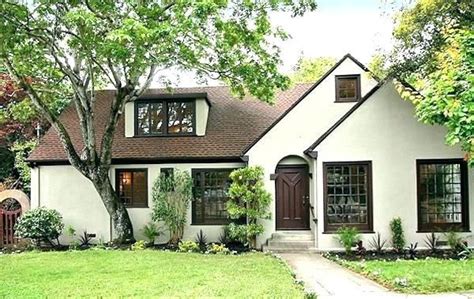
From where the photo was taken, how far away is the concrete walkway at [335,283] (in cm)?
892

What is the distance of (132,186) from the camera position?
63.1ft

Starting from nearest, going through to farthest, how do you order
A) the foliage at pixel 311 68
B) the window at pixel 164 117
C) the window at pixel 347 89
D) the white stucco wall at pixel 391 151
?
the white stucco wall at pixel 391 151
the window at pixel 347 89
the window at pixel 164 117
the foliage at pixel 311 68

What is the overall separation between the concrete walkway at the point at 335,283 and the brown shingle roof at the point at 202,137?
19.8ft

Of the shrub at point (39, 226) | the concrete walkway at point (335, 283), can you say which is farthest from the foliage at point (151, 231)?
the concrete walkway at point (335, 283)

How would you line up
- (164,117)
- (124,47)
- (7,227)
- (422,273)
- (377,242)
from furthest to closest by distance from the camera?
(164,117) < (7,227) < (377,242) < (124,47) < (422,273)

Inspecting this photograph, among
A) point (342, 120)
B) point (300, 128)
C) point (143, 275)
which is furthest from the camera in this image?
point (300, 128)

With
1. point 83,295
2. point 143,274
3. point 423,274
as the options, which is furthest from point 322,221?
point 83,295

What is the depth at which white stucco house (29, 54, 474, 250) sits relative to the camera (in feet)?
53.0

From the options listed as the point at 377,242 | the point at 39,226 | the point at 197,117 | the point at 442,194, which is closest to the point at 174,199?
the point at 197,117

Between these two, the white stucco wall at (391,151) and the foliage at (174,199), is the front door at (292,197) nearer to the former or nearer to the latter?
the white stucco wall at (391,151)

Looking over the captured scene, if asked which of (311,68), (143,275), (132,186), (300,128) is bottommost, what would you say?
(143,275)

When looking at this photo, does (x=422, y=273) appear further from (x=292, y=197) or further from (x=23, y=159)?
(x=23, y=159)

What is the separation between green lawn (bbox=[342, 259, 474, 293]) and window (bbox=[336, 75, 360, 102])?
6287mm

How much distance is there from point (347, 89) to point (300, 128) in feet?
6.96
